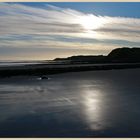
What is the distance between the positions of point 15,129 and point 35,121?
1.11m

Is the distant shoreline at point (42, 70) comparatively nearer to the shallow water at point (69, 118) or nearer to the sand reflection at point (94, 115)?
the shallow water at point (69, 118)

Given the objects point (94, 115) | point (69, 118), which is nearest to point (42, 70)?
point (94, 115)

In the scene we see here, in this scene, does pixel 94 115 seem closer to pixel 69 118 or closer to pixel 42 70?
pixel 69 118

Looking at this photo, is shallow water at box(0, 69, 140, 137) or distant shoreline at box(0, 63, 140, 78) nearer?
shallow water at box(0, 69, 140, 137)

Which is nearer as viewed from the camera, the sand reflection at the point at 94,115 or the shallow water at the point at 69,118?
the shallow water at the point at 69,118

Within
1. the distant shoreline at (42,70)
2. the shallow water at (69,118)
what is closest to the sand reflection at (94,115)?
the shallow water at (69,118)

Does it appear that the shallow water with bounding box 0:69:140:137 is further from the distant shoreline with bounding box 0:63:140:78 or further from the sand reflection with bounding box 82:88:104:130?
the distant shoreline with bounding box 0:63:140:78

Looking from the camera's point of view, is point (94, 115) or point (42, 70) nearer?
point (94, 115)

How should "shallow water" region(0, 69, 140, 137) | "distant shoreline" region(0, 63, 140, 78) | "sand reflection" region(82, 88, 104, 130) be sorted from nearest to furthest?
"shallow water" region(0, 69, 140, 137)
"sand reflection" region(82, 88, 104, 130)
"distant shoreline" region(0, 63, 140, 78)

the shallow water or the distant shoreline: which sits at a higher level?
the shallow water

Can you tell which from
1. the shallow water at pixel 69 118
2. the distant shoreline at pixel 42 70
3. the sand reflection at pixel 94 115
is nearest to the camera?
the shallow water at pixel 69 118

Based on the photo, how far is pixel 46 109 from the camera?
13336 millimetres

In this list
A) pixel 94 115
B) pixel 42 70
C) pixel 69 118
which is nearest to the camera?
pixel 69 118

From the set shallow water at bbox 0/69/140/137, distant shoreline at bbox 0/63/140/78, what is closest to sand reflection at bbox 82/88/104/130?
shallow water at bbox 0/69/140/137
